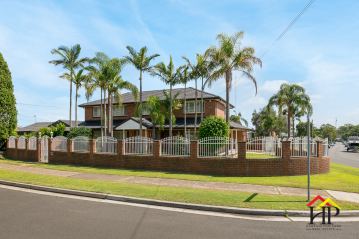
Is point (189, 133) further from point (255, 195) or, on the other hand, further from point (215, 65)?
point (255, 195)

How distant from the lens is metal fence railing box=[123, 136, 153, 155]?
731 inches

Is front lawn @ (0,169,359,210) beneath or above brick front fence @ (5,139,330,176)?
beneath

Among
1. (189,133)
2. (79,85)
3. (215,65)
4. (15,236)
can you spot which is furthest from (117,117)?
(15,236)

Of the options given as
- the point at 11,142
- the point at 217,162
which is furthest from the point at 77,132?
the point at 217,162

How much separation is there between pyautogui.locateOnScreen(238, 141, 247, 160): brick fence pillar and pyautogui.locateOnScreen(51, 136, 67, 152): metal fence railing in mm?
13157

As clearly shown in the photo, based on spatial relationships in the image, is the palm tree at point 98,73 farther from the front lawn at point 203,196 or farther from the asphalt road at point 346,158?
the asphalt road at point 346,158

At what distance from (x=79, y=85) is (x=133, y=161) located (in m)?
19.3

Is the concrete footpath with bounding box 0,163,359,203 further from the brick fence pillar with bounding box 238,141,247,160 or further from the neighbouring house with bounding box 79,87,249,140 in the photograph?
the neighbouring house with bounding box 79,87,249,140

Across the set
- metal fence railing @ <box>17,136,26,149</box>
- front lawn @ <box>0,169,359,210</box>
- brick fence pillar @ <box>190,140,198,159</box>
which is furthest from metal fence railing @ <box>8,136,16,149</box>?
brick fence pillar @ <box>190,140,198,159</box>

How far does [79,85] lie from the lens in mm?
34688

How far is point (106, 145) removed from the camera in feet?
66.5

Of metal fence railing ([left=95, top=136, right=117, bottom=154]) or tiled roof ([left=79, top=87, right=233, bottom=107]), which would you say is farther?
tiled roof ([left=79, top=87, right=233, bottom=107])

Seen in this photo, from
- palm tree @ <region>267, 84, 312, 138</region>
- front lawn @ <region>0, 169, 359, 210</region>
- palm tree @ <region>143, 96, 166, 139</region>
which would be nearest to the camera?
front lawn @ <region>0, 169, 359, 210</region>

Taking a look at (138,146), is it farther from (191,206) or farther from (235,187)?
(191,206)
